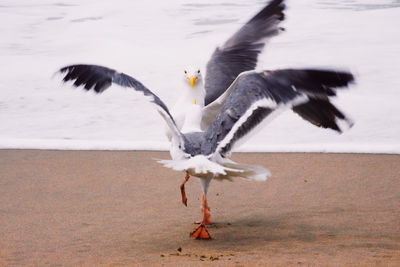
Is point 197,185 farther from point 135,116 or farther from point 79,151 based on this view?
point 135,116

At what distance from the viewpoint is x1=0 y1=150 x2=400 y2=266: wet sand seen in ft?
15.1

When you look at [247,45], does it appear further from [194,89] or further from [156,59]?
[156,59]

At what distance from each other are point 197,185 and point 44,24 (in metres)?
8.79

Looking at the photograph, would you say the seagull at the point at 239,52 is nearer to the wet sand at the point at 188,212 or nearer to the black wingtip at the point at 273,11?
the black wingtip at the point at 273,11

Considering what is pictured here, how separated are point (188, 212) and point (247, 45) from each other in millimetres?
2257

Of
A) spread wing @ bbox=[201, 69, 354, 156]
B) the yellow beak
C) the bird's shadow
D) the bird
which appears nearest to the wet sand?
the bird's shadow

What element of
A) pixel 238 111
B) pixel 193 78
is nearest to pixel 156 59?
pixel 193 78

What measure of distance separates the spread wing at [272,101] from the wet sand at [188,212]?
63 cm

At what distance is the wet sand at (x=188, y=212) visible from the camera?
4609 millimetres

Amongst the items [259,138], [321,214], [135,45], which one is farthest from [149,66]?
[321,214]

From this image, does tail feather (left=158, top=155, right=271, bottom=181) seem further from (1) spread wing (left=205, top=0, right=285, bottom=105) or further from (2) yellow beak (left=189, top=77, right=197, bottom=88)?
(1) spread wing (left=205, top=0, right=285, bottom=105)

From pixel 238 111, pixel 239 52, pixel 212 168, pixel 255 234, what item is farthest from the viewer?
pixel 239 52

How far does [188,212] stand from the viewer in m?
5.77

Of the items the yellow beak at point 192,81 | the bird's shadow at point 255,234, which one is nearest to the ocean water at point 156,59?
the yellow beak at point 192,81
